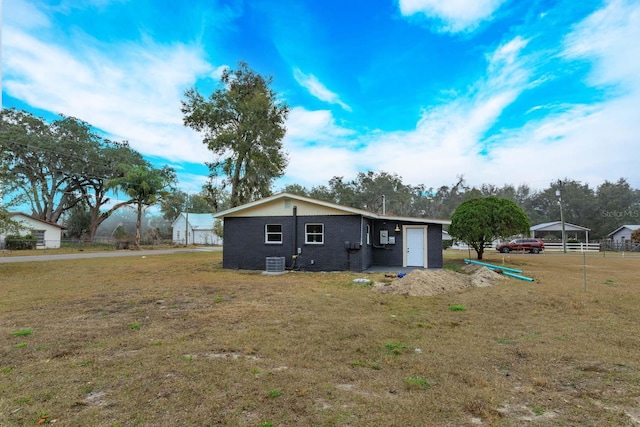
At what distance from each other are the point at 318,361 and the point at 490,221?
1609 cm

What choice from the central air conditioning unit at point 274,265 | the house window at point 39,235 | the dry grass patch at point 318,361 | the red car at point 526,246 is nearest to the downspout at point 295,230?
the central air conditioning unit at point 274,265

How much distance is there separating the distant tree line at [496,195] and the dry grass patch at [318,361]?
1623 inches

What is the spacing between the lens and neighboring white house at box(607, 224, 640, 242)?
41688mm

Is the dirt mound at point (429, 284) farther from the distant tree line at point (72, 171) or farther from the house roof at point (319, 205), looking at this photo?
the distant tree line at point (72, 171)

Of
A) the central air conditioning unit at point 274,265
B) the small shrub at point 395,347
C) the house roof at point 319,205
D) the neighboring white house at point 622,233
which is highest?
the house roof at point 319,205

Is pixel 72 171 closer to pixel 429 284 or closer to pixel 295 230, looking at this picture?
pixel 295 230

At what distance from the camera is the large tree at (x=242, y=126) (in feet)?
67.8

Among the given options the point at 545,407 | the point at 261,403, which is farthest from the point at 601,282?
the point at 261,403

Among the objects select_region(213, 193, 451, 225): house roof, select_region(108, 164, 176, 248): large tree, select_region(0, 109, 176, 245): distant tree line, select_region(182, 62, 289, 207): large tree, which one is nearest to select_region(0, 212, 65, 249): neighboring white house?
select_region(0, 109, 176, 245): distant tree line

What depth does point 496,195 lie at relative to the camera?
59406 millimetres

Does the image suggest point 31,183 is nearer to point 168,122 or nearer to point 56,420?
point 168,122

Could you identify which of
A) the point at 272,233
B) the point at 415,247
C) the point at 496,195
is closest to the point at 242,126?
the point at 272,233

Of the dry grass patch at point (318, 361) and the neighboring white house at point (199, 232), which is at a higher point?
the neighboring white house at point (199, 232)

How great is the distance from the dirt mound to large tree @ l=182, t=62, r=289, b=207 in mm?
14109
